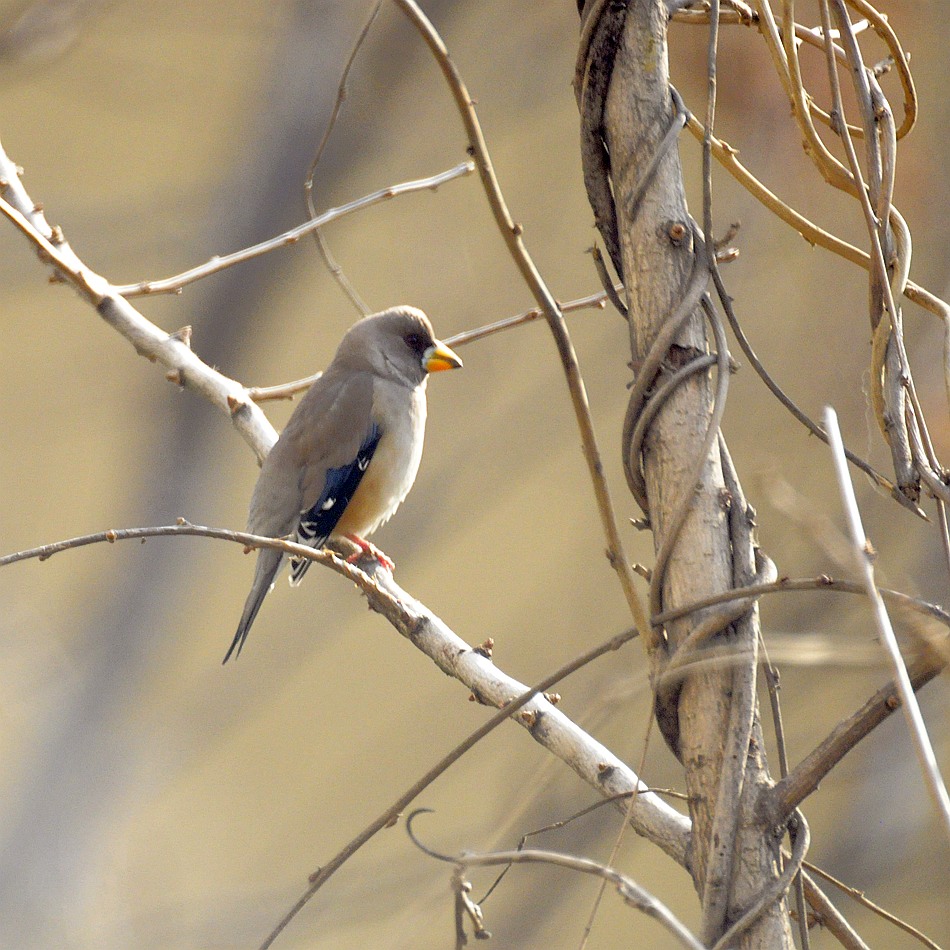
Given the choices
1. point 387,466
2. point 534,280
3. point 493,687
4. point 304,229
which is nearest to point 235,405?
point 304,229

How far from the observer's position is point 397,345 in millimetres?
3975

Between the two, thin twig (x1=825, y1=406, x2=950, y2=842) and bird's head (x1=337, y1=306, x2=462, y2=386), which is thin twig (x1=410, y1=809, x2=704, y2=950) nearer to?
thin twig (x1=825, y1=406, x2=950, y2=842)

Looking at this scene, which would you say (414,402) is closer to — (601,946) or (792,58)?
(792,58)

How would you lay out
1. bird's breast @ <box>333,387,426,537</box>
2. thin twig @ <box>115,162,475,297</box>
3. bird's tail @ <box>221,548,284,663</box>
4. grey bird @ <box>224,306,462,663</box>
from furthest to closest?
bird's breast @ <box>333,387,426,537</box> → grey bird @ <box>224,306,462,663</box> → bird's tail @ <box>221,548,284,663</box> → thin twig @ <box>115,162,475,297</box>

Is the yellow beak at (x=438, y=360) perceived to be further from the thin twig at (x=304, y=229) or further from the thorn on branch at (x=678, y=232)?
the thorn on branch at (x=678, y=232)

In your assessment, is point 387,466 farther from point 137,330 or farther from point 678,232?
point 678,232

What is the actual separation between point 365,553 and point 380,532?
1.59 metres

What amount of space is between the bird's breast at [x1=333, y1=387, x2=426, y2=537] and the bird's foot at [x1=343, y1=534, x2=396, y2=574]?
0.08 m

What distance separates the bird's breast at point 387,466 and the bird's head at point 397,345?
0.10m

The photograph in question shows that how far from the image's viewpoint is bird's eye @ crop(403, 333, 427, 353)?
13.0 ft

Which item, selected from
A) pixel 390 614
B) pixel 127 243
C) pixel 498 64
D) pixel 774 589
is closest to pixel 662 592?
pixel 774 589

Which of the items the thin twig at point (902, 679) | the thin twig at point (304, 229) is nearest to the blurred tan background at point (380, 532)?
the thin twig at point (304, 229)

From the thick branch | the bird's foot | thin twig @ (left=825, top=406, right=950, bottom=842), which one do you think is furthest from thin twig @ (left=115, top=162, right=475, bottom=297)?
thin twig @ (left=825, top=406, right=950, bottom=842)

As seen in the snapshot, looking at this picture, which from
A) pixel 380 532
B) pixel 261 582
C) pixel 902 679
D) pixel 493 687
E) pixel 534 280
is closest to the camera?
pixel 902 679
